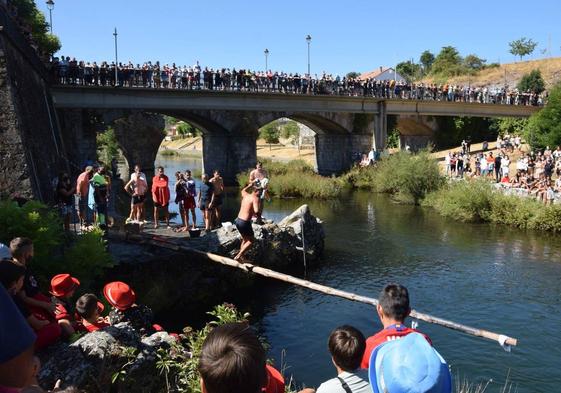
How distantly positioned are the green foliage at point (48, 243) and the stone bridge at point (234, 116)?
1704 centimetres

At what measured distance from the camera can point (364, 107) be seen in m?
36.1

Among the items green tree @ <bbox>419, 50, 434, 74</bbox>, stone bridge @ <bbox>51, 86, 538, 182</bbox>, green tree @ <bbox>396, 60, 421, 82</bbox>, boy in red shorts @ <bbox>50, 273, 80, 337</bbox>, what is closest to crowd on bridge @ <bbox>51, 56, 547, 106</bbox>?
stone bridge @ <bbox>51, 86, 538, 182</bbox>

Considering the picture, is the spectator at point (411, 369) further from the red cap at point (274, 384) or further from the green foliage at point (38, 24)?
the green foliage at point (38, 24)

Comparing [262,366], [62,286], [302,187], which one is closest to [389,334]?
[262,366]

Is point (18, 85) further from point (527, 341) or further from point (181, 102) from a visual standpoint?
point (181, 102)

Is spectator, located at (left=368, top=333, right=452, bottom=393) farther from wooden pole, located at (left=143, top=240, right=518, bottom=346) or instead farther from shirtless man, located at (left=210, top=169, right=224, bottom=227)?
shirtless man, located at (left=210, top=169, right=224, bottom=227)

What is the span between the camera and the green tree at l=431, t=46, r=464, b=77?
77.1 m

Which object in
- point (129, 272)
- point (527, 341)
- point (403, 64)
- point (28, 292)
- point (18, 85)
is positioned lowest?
point (527, 341)

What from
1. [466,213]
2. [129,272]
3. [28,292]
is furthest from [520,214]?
[28,292]

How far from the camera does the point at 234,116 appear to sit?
33625 mm

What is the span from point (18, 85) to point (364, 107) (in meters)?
25.7

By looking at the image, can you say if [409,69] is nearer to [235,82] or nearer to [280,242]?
[235,82]

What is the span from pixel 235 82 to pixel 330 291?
2293cm

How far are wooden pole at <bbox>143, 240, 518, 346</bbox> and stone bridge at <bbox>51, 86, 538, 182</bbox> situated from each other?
15.5m
